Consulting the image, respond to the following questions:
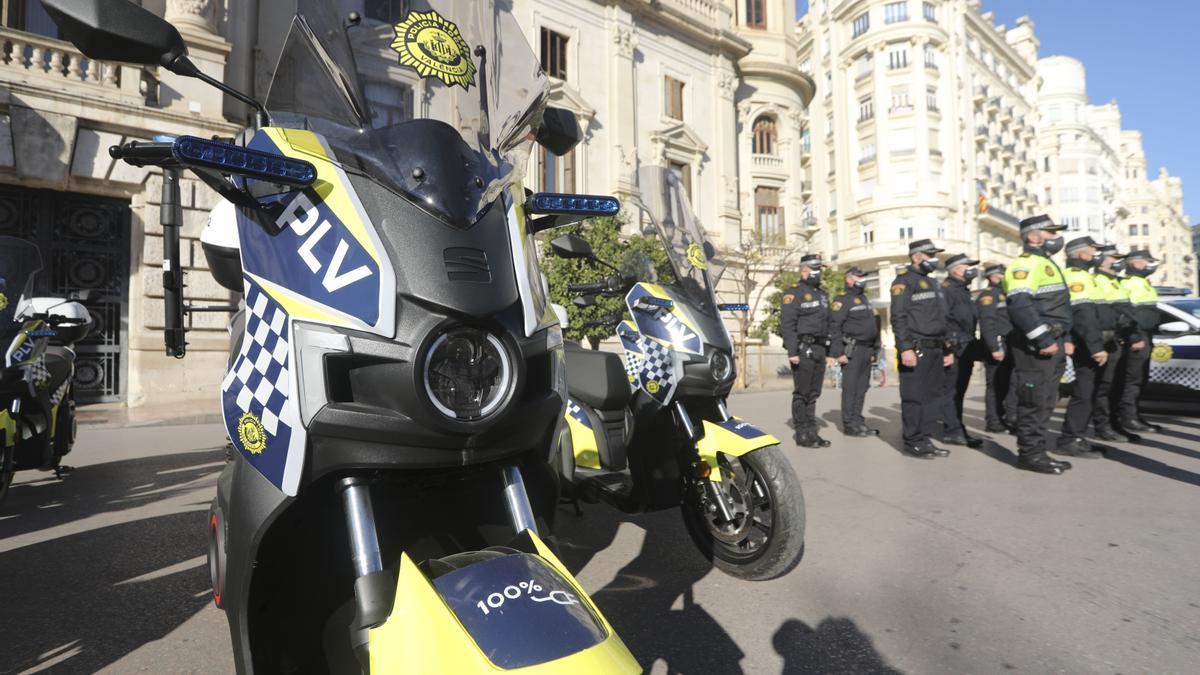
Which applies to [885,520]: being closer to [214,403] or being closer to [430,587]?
[430,587]

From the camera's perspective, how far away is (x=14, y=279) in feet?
13.4

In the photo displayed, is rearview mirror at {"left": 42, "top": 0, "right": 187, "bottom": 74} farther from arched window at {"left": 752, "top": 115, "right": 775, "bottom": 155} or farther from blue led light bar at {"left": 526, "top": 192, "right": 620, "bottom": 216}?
arched window at {"left": 752, "top": 115, "right": 775, "bottom": 155}

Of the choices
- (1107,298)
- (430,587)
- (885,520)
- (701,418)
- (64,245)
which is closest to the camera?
(430,587)

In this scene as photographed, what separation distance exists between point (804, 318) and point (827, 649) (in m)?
5.09

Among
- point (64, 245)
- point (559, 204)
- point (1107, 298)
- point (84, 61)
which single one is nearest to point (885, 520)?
point (559, 204)

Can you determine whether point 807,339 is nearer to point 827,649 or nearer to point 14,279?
point 827,649

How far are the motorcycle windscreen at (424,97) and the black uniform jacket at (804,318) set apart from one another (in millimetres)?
5500

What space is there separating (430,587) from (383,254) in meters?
0.63

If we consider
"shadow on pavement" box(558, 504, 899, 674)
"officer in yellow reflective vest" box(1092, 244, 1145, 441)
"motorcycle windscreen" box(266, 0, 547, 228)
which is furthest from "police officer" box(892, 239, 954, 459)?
"motorcycle windscreen" box(266, 0, 547, 228)

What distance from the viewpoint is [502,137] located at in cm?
178

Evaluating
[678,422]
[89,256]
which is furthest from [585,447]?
[89,256]

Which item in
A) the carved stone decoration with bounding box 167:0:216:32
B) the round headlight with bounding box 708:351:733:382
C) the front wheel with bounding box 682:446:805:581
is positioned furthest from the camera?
the carved stone decoration with bounding box 167:0:216:32

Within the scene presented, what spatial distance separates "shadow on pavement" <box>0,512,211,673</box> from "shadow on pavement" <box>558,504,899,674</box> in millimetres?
1701

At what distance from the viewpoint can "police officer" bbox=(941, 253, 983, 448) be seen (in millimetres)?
6656
